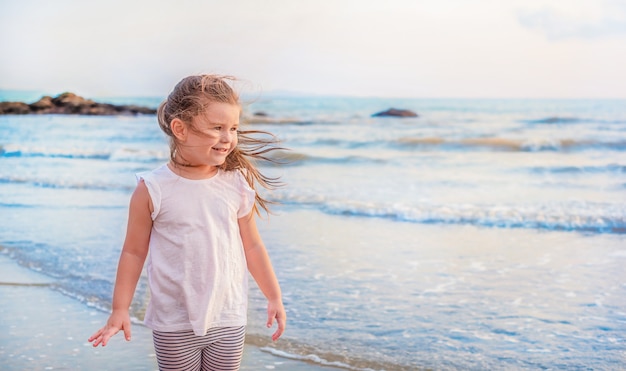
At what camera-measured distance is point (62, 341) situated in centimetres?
345

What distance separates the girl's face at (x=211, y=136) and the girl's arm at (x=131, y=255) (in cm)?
15

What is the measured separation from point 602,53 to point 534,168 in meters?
8.43

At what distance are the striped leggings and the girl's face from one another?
1.38ft

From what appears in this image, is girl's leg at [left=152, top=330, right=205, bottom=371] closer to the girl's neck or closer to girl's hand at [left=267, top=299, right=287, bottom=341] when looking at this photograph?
girl's hand at [left=267, top=299, right=287, bottom=341]

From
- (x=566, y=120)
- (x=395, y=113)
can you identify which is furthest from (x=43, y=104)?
(x=566, y=120)

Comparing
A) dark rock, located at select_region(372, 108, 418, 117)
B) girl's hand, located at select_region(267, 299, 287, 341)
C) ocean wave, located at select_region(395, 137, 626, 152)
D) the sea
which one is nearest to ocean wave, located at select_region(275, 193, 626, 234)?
the sea

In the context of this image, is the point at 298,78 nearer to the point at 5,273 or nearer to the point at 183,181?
the point at 5,273

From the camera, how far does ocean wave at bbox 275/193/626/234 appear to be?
6765mm

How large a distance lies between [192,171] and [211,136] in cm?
11

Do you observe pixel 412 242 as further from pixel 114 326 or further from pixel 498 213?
pixel 114 326

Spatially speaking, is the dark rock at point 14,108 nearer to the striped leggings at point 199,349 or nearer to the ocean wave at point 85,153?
the ocean wave at point 85,153

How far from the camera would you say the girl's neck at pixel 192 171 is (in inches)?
79.7

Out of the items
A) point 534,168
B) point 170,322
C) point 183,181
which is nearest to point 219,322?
point 170,322

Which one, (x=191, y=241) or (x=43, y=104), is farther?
(x=43, y=104)
